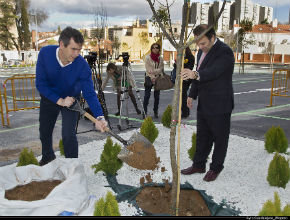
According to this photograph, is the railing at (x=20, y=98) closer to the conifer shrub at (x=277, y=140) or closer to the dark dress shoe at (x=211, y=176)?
the dark dress shoe at (x=211, y=176)

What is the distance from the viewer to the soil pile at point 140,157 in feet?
12.8

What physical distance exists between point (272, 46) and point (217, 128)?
4482 cm

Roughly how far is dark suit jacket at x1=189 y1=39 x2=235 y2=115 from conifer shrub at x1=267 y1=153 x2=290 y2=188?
0.82 meters

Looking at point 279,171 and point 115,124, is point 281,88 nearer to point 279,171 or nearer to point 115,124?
point 115,124

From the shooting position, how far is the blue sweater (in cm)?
351

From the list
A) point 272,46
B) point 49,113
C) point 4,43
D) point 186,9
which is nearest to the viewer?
point 186,9

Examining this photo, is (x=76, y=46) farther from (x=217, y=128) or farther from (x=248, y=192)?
(x=248, y=192)

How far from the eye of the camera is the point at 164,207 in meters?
3.13

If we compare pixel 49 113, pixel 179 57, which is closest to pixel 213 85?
pixel 179 57

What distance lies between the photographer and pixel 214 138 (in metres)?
3.78

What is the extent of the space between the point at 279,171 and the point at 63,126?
2.65m

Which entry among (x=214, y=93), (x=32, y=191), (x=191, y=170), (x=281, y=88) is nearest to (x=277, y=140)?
(x=191, y=170)

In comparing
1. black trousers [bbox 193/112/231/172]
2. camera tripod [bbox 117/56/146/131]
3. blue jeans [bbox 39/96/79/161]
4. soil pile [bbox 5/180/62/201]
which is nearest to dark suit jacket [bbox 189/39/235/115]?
black trousers [bbox 193/112/231/172]

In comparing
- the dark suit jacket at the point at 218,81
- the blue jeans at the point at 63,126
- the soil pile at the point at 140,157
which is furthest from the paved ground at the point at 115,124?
the dark suit jacket at the point at 218,81
